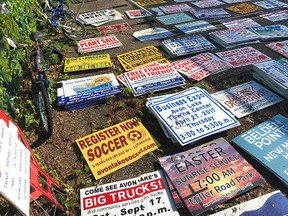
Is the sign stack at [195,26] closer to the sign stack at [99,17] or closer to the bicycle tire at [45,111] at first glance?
the sign stack at [99,17]

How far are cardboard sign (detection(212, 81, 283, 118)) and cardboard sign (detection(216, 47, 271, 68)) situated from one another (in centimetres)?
96

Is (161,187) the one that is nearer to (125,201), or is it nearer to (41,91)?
(125,201)

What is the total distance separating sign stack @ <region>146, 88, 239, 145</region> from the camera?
168 inches

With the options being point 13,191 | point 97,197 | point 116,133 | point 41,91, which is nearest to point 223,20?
point 116,133

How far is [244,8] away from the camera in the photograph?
9.27 metres

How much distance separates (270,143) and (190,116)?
128cm

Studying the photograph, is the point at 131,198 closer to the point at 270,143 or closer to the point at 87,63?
the point at 270,143

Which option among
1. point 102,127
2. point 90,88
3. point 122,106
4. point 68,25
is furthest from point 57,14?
point 102,127

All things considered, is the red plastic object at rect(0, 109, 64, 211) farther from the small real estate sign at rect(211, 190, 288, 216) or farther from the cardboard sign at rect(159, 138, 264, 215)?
the small real estate sign at rect(211, 190, 288, 216)

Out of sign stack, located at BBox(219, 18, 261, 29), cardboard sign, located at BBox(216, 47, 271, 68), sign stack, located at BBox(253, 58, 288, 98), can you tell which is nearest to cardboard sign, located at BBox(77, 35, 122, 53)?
cardboard sign, located at BBox(216, 47, 271, 68)

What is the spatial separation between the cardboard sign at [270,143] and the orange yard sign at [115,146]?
57.1 inches

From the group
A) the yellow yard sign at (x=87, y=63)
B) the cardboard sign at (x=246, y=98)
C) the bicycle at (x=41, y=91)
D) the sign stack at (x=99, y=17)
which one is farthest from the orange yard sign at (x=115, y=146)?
the sign stack at (x=99, y=17)

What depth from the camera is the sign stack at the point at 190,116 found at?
4277 mm

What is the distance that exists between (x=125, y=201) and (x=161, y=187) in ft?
1.71
